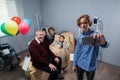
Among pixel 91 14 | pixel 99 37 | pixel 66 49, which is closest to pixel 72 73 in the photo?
pixel 66 49

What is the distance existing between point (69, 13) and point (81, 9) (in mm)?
416

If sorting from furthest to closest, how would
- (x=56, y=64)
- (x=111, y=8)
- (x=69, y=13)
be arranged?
1. (x=69, y=13)
2. (x=111, y=8)
3. (x=56, y=64)

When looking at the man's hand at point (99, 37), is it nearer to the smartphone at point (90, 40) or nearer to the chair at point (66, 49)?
the smartphone at point (90, 40)

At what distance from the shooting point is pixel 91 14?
3.20 m

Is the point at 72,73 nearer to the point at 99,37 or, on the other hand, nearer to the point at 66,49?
the point at 66,49

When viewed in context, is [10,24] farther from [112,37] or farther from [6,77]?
[112,37]

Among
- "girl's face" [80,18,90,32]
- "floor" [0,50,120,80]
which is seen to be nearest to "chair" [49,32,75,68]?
"floor" [0,50,120,80]

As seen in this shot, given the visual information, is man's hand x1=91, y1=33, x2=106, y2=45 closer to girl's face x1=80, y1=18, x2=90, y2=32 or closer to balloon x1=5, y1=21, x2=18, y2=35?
girl's face x1=80, y1=18, x2=90, y2=32

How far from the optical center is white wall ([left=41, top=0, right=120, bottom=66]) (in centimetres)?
284

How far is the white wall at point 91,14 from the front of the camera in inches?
112

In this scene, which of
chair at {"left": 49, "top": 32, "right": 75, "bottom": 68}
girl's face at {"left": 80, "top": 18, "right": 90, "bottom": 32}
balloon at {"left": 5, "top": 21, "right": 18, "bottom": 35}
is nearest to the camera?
girl's face at {"left": 80, "top": 18, "right": 90, "bottom": 32}

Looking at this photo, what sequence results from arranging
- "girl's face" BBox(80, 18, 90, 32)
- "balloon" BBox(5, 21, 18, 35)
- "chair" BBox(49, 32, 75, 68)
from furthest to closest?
"chair" BBox(49, 32, 75, 68)
"balloon" BBox(5, 21, 18, 35)
"girl's face" BBox(80, 18, 90, 32)

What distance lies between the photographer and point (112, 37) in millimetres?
2949

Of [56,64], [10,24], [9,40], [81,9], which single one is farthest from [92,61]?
[9,40]
